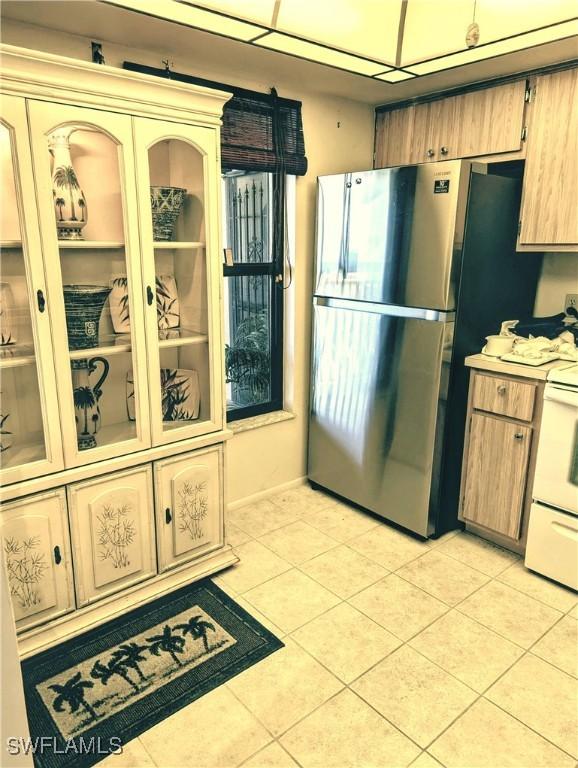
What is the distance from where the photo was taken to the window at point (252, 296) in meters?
2.89

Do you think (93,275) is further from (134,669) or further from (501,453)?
(501,453)

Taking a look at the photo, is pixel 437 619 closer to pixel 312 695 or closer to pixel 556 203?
pixel 312 695

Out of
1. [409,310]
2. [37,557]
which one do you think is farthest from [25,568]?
[409,310]

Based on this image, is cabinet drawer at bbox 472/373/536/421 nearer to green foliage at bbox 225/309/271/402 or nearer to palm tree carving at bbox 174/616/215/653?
green foliage at bbox 225/309/271/402

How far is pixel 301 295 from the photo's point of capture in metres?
3.05

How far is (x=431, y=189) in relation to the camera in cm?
A: 232

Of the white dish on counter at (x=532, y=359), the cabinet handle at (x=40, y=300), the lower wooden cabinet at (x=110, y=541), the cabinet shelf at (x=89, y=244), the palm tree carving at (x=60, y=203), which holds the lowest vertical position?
the lower wooden cabinet at (x=110, y=541)

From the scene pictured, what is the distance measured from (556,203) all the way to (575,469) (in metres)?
1.17

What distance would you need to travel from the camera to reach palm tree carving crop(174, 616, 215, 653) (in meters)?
2.03

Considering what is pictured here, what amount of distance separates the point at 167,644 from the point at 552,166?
2558 millimetres

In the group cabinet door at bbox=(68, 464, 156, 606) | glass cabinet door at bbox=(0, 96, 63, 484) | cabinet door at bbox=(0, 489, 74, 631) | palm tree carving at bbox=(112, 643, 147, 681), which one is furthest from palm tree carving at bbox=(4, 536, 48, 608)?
palm tree carving at bbox=(112, 643, 147, 681)

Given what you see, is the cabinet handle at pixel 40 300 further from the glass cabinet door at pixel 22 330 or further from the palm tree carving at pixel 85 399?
the palm tree carving at pixel 85 399

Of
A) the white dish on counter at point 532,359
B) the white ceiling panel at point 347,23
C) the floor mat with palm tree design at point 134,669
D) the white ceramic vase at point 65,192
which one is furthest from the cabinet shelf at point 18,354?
the white dish on counter at point 532,359

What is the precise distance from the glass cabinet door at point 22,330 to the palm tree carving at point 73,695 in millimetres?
708
